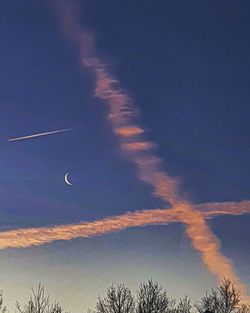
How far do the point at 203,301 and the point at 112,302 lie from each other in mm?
10724

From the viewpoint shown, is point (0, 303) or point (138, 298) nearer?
point (0, 303)

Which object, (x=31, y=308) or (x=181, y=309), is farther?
(x=181, y=309)

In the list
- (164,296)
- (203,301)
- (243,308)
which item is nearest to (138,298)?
(164,296)

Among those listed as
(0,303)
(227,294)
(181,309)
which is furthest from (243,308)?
(0,303)

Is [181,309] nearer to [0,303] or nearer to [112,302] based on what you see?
[112,302]

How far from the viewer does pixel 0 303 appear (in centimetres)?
5634

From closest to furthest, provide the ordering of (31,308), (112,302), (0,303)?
(0,303)
(31,308)
(112,302)

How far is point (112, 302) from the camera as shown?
7069 cm

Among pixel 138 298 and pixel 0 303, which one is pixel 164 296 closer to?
pixel 138 298

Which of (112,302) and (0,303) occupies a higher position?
(112,302)

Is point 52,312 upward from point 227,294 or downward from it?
downward

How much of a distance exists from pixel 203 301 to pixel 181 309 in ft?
10.0

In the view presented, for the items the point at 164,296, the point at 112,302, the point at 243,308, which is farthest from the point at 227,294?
the point at 112,302

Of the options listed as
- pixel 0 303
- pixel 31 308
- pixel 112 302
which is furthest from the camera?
pixel 112 302
